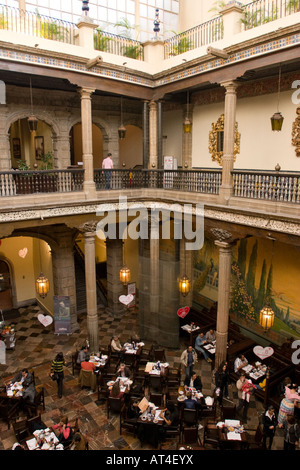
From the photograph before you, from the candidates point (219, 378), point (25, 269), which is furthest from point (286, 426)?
point (25, 269)

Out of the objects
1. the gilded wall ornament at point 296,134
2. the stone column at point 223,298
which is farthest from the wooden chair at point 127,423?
the gilded wall ornament at point 296,134

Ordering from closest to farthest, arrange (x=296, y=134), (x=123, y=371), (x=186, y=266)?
(x=296, y=134) → (x=123, y=371) → (x=186, y=266)

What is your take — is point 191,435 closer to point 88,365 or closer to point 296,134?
point 88,365

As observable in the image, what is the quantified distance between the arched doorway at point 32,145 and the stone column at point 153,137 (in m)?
3.70

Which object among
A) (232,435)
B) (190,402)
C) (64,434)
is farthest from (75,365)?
(232,435)

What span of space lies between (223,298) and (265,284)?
250 centimetres

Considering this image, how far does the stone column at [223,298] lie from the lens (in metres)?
9.94

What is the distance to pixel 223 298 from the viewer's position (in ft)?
33.6

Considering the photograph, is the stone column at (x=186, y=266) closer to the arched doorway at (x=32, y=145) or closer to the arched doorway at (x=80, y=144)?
the arched doorway at (x=80, y=144)

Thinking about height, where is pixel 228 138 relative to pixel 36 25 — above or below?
below

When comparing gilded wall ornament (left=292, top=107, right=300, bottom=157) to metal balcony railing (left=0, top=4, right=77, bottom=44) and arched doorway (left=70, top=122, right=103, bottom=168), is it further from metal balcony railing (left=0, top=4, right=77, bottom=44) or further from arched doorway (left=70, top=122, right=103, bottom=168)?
arched doorway (left=70, top=122, right=103, bottom=168)

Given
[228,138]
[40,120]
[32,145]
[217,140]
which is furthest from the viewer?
[32,145]

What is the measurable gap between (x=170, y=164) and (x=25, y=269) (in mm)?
8209
